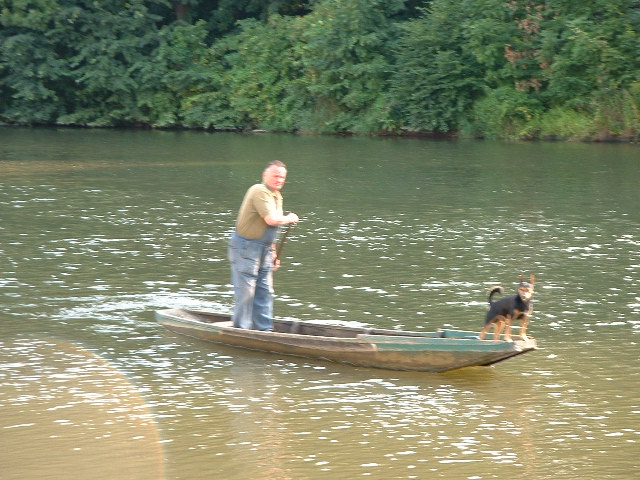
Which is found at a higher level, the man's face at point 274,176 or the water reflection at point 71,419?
the man's face at point 274,176

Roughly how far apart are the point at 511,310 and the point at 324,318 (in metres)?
3.27

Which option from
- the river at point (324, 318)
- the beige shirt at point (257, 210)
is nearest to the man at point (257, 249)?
the beige shirt at point (257, 210)

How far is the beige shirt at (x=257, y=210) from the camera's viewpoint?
38.7 ft

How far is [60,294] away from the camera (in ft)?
49.3

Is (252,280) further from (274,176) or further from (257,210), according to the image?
(274,176)

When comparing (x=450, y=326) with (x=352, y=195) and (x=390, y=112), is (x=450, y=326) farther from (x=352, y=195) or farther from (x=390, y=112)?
(x=390, y=112)

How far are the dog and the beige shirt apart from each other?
7.75 feet

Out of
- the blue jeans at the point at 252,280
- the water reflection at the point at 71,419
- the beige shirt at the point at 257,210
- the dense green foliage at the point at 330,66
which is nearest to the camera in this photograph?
the water reflection at the point at 71,419

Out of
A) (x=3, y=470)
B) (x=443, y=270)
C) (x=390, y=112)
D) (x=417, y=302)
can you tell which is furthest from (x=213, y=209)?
(x=390, y=112)

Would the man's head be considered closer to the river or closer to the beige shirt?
the beige shirt

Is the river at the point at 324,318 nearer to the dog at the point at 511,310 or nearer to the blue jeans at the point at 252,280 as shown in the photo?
the blue jeans at the point at 252,280

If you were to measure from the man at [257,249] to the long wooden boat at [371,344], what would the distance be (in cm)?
23

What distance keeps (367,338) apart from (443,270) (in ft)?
17.9

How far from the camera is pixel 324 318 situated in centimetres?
1373
